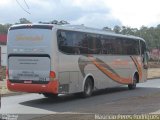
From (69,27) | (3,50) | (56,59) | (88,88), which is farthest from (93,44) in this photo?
(3,50)

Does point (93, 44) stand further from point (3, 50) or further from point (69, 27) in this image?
point (3, 50)

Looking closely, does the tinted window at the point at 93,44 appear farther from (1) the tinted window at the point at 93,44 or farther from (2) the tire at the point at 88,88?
(2) the tire at the point at 88,88

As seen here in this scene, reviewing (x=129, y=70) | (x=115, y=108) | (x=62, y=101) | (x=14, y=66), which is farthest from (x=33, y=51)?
(x=129, y=70)

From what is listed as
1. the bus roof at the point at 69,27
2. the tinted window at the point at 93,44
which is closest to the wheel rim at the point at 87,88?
the tinted window at the point at 93,44

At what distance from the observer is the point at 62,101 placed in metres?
21.8

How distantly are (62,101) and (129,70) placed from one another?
8.57 meters

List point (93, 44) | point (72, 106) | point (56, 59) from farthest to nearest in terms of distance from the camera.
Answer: point (93, 44) → point (56, 59) → point (72, 106)

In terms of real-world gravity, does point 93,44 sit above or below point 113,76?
above

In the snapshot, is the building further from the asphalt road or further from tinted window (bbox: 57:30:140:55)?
the asphalt road

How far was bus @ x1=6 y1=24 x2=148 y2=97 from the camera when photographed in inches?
802

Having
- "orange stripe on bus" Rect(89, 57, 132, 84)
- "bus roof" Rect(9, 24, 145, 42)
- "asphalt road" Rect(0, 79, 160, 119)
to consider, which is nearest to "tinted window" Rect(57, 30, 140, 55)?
"bus roof" Rect(9, 24, 145, 42)

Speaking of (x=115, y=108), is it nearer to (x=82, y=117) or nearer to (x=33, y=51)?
(x=82, y=117)

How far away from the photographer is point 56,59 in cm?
2053

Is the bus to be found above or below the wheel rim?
above
